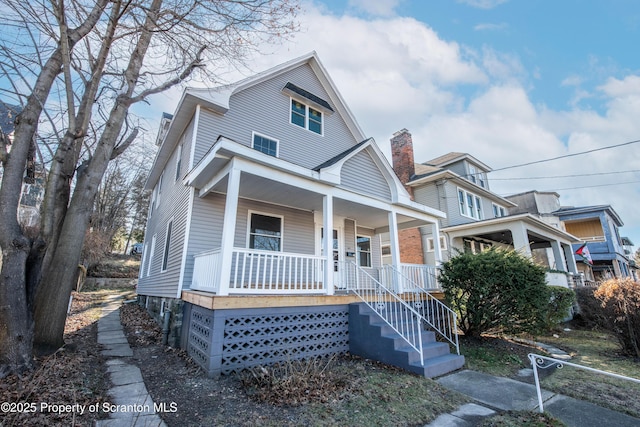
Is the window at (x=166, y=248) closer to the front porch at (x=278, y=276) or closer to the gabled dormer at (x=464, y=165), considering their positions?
the front porch at (x=278, y=276)

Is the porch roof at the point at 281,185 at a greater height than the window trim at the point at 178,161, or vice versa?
the window trim at the point at 178,161

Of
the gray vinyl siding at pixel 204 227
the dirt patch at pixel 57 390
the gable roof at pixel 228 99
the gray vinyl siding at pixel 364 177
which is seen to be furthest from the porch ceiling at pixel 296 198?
the dirt patch at pixel 57 390

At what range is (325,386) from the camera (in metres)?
4.21

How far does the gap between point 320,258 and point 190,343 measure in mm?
3122

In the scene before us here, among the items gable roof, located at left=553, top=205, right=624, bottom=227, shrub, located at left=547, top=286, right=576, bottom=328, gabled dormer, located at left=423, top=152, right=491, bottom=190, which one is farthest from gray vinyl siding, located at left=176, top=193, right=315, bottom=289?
gable roof, located at left=553, top=205, right=624, bottom=227

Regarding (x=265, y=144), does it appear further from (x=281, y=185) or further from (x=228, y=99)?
(x=281, y=185)

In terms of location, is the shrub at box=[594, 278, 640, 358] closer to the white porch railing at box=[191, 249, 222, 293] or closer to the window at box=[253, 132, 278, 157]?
the white porch railing at box=[191, 249, 222, 293]

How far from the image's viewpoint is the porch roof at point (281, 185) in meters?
5.83

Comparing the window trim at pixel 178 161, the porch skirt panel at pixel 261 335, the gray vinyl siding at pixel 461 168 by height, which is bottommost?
the porch skirt panel at pixel 261 335

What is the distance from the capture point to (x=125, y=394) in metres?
3.97

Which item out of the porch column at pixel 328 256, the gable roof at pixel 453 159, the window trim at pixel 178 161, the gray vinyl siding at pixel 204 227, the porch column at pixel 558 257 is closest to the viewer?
the porch column at pixel 328 256

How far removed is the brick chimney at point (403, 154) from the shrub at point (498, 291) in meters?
10.3

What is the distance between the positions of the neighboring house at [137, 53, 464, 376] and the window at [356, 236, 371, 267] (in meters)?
0.04

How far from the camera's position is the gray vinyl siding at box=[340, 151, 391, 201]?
8367mm
